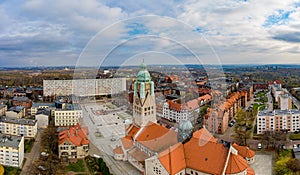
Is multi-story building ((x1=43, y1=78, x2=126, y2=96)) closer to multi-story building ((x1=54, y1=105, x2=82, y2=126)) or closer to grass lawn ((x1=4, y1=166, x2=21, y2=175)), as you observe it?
multi-story building ((x1=54, y1=105, x2=82, y2=126))

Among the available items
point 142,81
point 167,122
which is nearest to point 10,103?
point 167,122

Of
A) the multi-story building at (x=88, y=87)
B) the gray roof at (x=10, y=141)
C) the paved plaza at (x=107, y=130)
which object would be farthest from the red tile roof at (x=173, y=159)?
the gray roof at (x=10, y=141)

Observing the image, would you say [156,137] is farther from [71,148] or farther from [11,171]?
[11,171]

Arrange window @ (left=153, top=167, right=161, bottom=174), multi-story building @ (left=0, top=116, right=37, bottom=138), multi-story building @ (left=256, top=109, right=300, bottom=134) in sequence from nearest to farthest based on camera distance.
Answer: window @ (left=153, top=167, right=161, bottom=174), multi-story building @ (left=0, top=116, right=37, bottom=138), multi-story building @ (left=256, top=109, right=300, bottom=134)

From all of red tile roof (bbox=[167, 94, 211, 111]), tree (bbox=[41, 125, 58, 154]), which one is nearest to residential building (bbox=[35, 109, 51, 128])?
tree (bbox=[41, 125, 58, 154])

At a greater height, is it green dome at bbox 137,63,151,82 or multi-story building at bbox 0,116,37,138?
green dome at bbox 137,63,151,82

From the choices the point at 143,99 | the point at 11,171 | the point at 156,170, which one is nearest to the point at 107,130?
the point at 11,171
